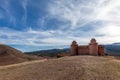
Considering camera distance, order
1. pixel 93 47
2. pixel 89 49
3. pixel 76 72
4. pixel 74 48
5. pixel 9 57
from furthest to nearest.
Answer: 1. pixel 9 57
2. pixel 74 48
3. pixel 89 49
4. pixel 93 47
5. pixel 76 72

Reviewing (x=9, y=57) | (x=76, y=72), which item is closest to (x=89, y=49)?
(x=76, y=72)

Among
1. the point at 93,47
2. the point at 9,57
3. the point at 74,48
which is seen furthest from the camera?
the point at 9,57

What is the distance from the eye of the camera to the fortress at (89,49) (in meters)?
24.9

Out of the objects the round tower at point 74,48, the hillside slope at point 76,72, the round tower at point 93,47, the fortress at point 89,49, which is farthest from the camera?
the round tower at point 74,48

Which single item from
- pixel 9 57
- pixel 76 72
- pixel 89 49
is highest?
pixel 89 49

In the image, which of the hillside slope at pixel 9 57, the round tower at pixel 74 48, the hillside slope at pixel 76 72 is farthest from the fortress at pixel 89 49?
the hillside slope at pixel 9 57

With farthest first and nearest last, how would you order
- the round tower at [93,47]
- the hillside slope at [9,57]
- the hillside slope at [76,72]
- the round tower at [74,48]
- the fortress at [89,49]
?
1. the hillside slope at [9,57]
2. the round tower at [74,48]
3. the fortress at [89,49]
4. the round tower at [93,47]
5. the hillside slope at [76,72]

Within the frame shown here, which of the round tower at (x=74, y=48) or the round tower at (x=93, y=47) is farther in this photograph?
the round tower at (x=74, y=48)

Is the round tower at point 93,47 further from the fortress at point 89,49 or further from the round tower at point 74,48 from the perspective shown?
the round tower at point 74,48

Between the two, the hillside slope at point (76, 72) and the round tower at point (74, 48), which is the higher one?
the round tower at point (74, 48)

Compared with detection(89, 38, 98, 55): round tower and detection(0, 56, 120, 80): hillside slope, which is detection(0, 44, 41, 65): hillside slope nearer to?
detection(89, 38, 98, 55): round tower

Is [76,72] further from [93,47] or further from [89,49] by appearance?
[89,49]

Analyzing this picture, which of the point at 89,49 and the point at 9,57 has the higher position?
the point at 89,49

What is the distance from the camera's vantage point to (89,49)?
25.5 m
